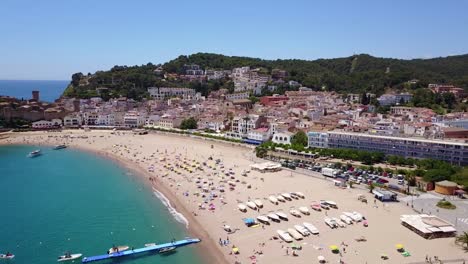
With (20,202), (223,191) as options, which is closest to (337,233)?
(223,191)

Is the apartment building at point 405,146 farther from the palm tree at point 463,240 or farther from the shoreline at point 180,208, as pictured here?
the shoreline at point 180,208

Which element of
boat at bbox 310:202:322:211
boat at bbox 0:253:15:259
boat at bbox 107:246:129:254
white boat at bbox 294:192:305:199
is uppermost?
white boat at bbox 294:192:305:199

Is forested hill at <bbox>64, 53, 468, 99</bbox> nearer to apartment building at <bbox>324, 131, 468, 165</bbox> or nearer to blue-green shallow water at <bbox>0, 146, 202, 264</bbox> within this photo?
apartment building at <bbox>324, 131, 468, 165</bbox>

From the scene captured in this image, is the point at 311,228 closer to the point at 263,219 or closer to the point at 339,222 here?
the point at 339,222

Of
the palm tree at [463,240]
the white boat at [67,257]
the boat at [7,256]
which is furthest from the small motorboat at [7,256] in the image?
the palm tree at [463,240]

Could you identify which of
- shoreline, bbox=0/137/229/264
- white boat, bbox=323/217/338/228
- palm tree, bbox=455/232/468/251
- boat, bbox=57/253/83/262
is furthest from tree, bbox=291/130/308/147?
boat, bbox=57/253/83/262
